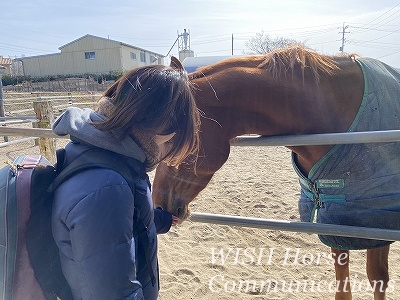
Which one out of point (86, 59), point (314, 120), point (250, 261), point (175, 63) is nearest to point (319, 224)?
point (314, 120)

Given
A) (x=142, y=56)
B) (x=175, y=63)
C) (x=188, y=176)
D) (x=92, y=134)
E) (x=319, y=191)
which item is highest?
(x=142, y=56)

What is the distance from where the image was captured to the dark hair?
3.16 feet

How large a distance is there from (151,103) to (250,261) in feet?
8.95

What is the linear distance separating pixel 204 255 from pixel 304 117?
2256mm

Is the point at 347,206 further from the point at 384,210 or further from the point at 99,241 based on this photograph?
the point at 99,241

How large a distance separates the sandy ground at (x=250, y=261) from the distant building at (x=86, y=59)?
3356cm

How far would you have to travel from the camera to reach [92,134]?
0.96 m

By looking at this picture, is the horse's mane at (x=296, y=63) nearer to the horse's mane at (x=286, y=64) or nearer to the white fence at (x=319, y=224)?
the horse's mane at (x=286, y=64)

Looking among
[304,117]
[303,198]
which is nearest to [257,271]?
[303,198]

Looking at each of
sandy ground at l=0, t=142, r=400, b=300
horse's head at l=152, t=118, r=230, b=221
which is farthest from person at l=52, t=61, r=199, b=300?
sandy ground at l=0, t=142, r=400, b=300

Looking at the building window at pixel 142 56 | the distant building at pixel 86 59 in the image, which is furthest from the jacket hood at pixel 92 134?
the building window at pixel 142 56

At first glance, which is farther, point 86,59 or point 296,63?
point 86,59

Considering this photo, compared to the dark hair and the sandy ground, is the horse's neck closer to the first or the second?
the dark hair

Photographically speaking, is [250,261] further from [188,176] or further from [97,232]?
[97,232]
